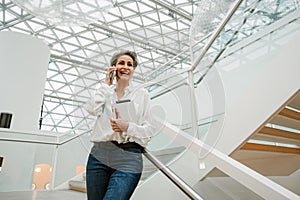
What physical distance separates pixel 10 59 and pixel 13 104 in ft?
3.95

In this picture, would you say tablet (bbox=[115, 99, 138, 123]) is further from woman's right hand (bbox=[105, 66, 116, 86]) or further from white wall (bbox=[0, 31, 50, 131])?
white wall (bbox=[0, 31, 50, 131])

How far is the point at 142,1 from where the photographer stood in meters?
10.6

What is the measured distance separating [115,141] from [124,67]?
368 millimetres

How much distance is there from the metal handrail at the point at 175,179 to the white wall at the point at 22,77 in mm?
5209

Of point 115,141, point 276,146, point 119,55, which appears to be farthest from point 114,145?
point 276,146

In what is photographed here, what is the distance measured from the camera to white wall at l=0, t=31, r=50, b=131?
5707 millimetres

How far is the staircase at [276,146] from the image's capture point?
188 centimetres

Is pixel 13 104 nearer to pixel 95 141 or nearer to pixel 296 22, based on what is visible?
pixel 95 141

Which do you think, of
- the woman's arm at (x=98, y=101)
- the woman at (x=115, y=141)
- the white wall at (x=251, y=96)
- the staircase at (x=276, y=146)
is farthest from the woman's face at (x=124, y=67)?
the staircase at (x=276, y=146)

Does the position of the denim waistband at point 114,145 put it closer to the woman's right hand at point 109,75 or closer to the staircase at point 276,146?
the woman's right hand at point 109,75

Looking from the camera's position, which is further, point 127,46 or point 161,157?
point 161,157

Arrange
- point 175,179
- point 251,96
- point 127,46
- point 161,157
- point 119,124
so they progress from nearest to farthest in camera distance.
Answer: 1. point 119,124
2. point 175,179
3. point 127,46
4. point 161,157
5. point 251,96

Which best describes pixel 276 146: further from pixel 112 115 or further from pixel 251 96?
pixel 112 115

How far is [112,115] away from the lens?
109 cm
